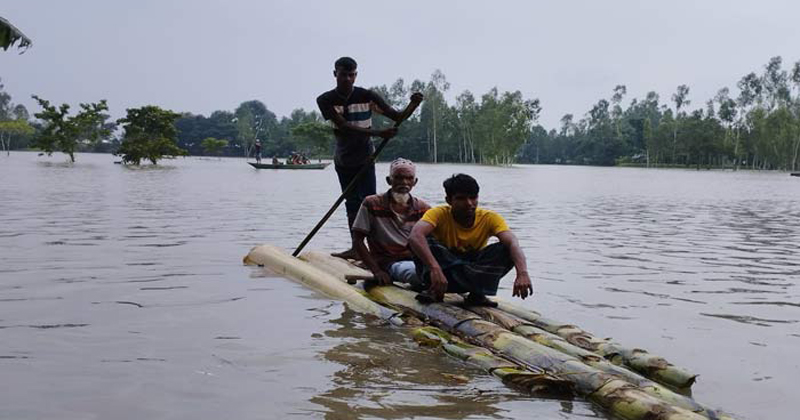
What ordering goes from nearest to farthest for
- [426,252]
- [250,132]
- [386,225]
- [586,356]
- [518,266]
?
[586,356]
[518,266]
[426,252]
[386,225]
[250,132]

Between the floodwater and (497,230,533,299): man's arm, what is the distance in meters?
0.62

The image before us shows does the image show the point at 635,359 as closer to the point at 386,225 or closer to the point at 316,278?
the point at 386,225

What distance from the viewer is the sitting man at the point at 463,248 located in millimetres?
5102

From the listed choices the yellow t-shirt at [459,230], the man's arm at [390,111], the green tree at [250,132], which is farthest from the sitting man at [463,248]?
the green tree at [250,132]

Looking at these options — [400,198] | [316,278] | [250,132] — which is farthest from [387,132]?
[250,132]

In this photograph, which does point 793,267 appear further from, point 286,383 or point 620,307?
point 286,383

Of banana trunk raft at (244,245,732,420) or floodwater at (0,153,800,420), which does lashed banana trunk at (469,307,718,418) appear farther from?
floodwater at (0,153,800,420)

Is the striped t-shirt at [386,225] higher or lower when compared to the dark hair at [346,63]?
lower

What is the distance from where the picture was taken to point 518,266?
16.4 ft

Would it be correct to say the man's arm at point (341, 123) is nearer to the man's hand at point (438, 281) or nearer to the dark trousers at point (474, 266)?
the dark trousers at point (474, 266)

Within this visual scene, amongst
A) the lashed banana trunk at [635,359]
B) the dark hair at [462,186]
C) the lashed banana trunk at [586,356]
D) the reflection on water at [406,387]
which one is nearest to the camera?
the lashed banana trunk at [586,356]

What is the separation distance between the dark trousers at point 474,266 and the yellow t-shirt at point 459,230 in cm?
6

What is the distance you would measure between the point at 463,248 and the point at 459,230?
5.2 inches

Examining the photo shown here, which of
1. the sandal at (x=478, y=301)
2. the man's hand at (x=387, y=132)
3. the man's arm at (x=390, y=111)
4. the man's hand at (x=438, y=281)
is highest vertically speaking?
the man's arm at (x=390, y=111)
